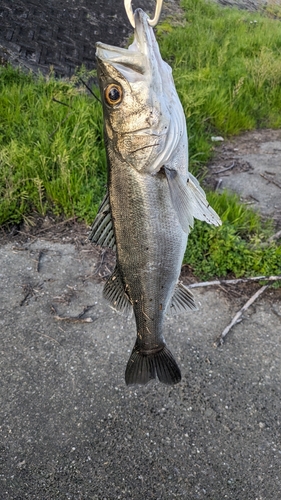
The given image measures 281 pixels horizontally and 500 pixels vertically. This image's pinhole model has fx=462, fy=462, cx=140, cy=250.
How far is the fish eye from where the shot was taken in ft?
5.34

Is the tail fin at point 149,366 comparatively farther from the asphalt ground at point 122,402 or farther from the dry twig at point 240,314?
the dry twig at point 240,314

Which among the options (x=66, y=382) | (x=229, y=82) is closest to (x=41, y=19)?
(x=229, y=82)

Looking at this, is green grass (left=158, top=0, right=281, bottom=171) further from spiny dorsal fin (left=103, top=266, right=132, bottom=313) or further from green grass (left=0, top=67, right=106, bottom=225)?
spiny dorsal fin (left=103, top=266, right=132, bottom=313)

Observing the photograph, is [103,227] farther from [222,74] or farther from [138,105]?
[222,74]

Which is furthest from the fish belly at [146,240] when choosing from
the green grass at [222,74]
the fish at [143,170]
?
the green grass at [222,74]

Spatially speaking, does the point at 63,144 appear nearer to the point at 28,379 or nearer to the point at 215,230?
the point at 215,230

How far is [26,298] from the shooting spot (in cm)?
363

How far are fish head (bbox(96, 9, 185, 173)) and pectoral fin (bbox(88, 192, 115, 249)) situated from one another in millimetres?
203

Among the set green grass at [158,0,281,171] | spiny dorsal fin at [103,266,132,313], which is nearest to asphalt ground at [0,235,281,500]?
spiny dorsal fin at [103,266,132,313]

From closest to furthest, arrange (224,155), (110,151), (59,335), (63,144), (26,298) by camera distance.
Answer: (110,151) < (59,335) < (26,298) < (63,144) < (224,155)

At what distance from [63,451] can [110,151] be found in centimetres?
186

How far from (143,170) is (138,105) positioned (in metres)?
0.23

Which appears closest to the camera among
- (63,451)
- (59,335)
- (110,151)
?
(110,151)

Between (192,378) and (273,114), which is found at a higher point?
(273,114)
